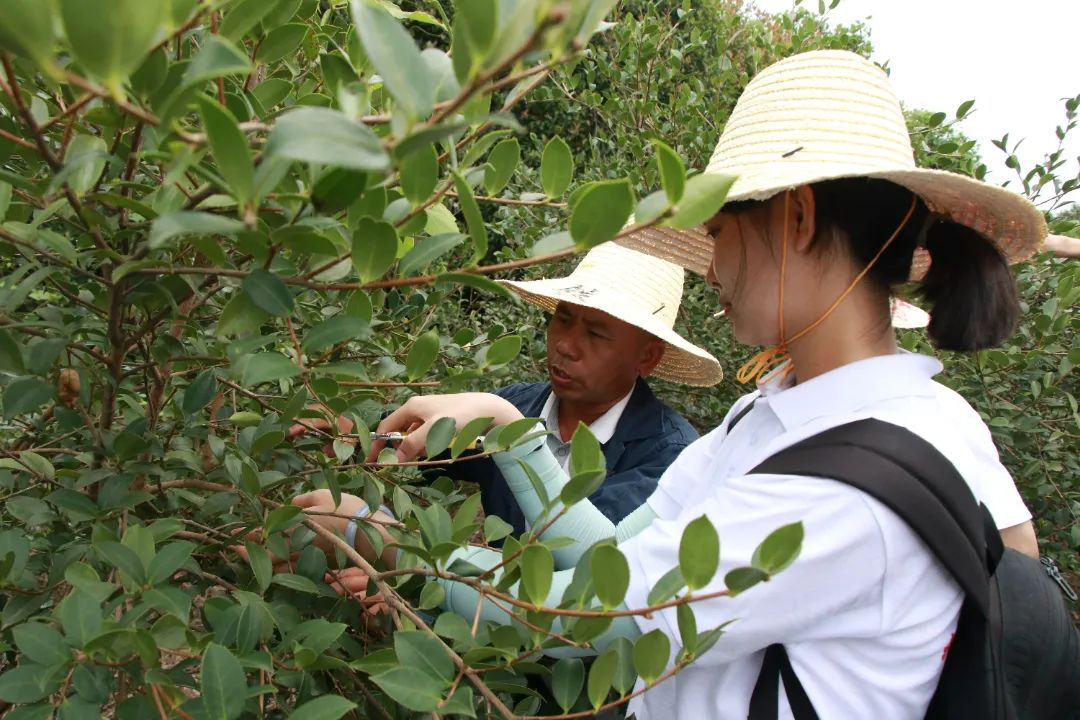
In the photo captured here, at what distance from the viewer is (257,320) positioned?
2.22ft

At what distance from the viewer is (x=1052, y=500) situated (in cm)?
259

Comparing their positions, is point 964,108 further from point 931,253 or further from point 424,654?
point 424,654

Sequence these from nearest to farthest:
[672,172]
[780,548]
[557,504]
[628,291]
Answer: [672,172] < [780,548] < [557,504] < [628,291]

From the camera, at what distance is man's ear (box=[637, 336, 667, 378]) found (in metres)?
2.04

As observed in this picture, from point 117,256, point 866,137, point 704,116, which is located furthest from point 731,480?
point 704,116

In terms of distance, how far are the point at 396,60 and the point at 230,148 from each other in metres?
0.10

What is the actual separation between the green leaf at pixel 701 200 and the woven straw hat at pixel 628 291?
120 cm

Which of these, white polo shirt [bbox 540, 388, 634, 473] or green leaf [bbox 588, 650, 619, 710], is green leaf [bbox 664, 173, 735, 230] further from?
white polo shirt [bbox 540, 388, 634, 473]

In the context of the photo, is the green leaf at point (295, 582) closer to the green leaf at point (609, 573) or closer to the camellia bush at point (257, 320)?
the camellia bush at point (257, 320)

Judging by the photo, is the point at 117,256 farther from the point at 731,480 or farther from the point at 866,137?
the point at 866,137

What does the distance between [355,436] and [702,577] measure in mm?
608

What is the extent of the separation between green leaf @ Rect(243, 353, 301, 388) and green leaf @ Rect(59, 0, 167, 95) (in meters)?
0.33

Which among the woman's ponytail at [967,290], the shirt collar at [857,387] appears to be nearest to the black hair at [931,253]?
the woman's ponytail at [967,290]

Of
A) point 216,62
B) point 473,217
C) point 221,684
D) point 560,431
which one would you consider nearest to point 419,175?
point 473,217
